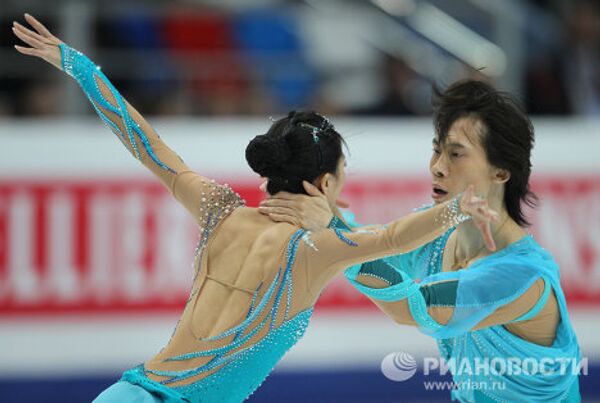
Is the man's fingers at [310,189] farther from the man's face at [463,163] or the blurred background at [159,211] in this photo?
the blurred background at [159,211]

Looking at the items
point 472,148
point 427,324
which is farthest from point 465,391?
point 472,148

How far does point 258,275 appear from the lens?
299 centimetres

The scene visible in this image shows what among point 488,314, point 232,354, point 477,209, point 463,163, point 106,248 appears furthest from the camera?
point 106,248

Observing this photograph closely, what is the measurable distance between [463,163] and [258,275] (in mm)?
809

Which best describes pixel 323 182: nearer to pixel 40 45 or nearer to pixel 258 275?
pixel 258 275

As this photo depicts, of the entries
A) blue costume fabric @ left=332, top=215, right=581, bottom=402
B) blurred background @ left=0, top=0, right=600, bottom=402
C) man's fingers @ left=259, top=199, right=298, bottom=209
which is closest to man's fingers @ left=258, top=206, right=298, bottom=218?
man's fingers @ left=259, top=199, right=298, bottom=209

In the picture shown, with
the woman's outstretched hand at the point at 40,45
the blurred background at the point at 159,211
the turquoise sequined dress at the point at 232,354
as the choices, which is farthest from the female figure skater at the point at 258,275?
the blurred background at the point at 159,211

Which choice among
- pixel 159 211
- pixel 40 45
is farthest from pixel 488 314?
pixel 159 211

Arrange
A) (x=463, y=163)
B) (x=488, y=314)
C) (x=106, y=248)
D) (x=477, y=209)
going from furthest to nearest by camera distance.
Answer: (x=106, y=248) → (x=463, y=163) → (x=488, y=314) → (x=477, y=209)

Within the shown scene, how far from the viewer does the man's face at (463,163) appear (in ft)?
10.9

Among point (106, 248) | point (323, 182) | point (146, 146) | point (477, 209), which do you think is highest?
point (106, 248)

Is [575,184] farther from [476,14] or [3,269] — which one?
[3,269]

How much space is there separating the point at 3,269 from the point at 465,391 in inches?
114

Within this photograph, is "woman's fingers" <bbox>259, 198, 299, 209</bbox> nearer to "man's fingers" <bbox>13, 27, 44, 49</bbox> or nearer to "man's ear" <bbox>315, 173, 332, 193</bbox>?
"man's ear" <bbox>315, 173, 332, 193</bbox>
